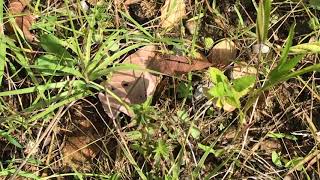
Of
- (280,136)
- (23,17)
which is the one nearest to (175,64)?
(280,136)

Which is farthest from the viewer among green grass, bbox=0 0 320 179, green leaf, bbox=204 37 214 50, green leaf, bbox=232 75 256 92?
green leaf, bbox=204 37 214 50

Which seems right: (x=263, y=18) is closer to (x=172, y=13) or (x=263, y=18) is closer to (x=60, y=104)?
(x=172, y=13)

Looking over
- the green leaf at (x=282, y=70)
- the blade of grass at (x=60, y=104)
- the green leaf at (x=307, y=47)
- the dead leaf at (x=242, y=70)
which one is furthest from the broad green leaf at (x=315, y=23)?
the blade of grass at (x=60, y=104)

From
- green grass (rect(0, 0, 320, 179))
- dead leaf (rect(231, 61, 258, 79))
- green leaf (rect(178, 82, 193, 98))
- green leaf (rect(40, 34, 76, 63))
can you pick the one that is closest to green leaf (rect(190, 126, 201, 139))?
green grass (rect(0, 0, 320, 179))

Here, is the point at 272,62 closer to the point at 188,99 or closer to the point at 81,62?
the point at 188,99

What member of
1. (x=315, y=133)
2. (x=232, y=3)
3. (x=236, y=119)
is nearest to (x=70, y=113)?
(x=236, y=119)

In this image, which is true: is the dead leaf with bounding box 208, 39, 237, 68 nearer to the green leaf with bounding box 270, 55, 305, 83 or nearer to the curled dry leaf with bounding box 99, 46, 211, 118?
the curled dry leaf with bounding box 99, 46, 211, 118

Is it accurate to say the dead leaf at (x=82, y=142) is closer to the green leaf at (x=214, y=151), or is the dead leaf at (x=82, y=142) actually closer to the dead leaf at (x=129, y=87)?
the dead leaf at (x=129, y=87)
